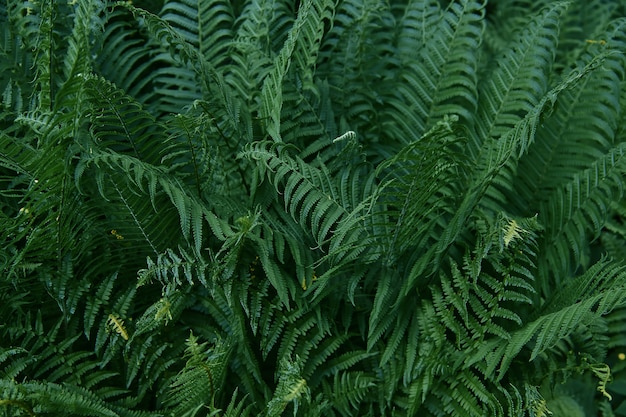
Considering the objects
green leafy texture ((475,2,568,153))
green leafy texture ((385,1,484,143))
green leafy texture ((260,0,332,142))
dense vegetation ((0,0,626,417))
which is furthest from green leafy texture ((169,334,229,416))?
green leafy texture ((475,2,568,153))

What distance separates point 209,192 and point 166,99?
1.52 feet

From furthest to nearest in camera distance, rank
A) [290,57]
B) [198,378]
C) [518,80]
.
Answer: [518,80]
[290,57]
[198,378]

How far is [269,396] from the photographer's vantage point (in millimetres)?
2047

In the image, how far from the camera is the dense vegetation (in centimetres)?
192

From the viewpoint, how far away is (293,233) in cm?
221

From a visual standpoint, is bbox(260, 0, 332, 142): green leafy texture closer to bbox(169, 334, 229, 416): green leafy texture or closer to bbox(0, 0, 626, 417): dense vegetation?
bbox(0, 0, 626, 417): dense vegetation

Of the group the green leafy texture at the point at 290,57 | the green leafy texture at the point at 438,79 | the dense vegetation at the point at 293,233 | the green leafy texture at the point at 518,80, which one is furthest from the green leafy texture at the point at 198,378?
the green leafy texture at the point at 518,80

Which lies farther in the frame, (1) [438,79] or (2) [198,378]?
(1) [438,79]

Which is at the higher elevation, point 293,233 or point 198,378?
point 293,233

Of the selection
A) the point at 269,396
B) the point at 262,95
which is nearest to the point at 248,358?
the point at 269,396

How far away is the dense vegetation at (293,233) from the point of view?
1.92 m

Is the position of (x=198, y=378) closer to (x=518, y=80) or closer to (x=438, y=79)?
(x=438, y=79)

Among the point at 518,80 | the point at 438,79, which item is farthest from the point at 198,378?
the point at 518,80

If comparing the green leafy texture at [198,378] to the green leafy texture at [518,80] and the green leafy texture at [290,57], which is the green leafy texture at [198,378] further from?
the green leafy texture at [518,80]
